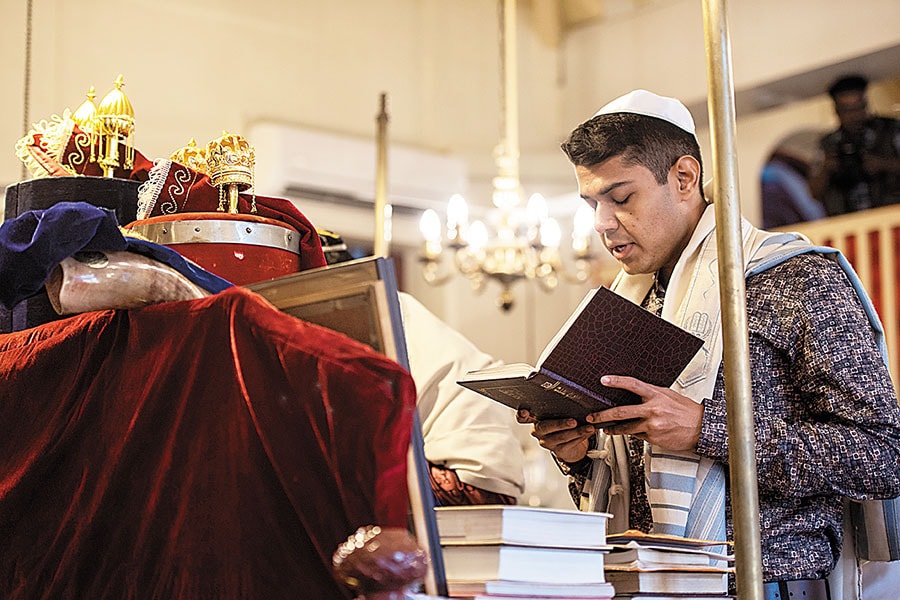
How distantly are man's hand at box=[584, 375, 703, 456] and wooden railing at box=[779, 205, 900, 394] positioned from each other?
4.21 metres

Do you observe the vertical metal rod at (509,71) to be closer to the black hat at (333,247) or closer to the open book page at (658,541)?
the black hat at (333,247)

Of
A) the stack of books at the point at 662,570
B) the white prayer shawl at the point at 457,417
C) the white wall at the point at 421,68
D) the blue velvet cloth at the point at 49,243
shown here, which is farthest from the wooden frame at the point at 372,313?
the white wall at the point at 421,68

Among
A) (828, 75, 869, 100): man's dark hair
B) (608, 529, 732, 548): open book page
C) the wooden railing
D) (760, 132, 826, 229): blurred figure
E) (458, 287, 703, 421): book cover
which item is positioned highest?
(828, 75, 869, 100): man's dark hair

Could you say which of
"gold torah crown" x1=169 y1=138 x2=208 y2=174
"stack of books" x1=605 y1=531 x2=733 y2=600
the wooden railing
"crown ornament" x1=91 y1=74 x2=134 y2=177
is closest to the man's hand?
"stack of books" x1=605 y1=531 x2=733 y2=600

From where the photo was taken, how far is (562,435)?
1806 mm

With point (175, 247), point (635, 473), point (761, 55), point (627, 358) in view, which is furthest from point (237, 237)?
point (761, 55)

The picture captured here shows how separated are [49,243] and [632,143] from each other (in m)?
1.11

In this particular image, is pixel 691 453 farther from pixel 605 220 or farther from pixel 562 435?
pixel 605 220

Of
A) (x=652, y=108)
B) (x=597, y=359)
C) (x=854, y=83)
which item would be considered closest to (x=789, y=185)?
(x=854, y=83)

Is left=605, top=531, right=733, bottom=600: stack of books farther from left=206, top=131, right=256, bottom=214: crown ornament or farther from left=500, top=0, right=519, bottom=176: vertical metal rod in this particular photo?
left=500, top=0, right=519, bottom=176: vertical metal rod

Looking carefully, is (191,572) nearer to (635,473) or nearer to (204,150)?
(204,150)

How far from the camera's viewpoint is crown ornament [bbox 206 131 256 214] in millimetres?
1495

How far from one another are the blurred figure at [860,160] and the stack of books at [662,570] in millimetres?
5145

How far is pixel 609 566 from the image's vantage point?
4.14 ft
